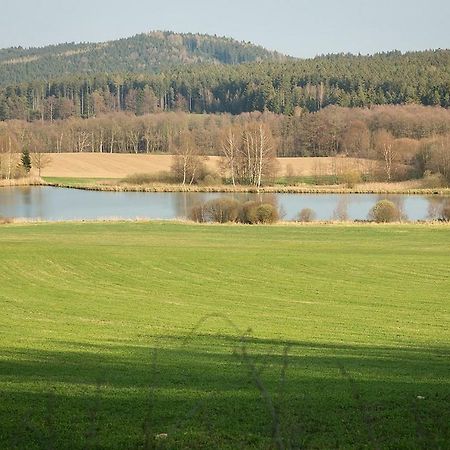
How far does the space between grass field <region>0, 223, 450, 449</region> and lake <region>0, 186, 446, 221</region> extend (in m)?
23.2

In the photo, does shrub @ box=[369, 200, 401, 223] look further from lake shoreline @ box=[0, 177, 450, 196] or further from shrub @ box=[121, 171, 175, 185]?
shrub @ box=[121, 171, 175, 185]

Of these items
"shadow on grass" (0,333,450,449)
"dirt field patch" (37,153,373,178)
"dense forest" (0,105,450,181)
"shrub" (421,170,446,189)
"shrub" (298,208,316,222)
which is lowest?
"shrub" (298,208,316,222)

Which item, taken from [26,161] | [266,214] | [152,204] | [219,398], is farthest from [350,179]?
[219,398]

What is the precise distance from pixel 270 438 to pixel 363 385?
3443mm

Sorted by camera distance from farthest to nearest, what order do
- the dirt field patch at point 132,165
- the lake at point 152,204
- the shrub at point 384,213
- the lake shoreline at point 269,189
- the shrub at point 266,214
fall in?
the dirt field patch at point 132,165 → the lake shoreline at point 269,189 → the lake at point 152,204 → the shrub at point 384,213 → the shrub at point 266,214

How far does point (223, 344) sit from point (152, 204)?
55900 mm

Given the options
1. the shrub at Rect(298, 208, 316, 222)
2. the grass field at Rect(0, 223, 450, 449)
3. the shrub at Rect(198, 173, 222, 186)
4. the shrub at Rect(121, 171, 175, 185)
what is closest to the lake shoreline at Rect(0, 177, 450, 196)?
the shrub at Rect(198, 173, 222, 186)

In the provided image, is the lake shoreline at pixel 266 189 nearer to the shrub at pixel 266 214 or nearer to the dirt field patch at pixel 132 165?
the dirt field patch at pixel 132 165

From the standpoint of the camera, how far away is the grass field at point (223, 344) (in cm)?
836

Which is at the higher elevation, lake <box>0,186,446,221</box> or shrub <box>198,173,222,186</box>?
shrub <box>198,173,222,186</box>

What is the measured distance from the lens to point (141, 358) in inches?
519

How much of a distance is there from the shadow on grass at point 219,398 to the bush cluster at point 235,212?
35354 mm

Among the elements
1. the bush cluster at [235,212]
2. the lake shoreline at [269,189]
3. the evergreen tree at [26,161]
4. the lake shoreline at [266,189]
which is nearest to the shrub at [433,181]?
the lake shoreline at [269,189]

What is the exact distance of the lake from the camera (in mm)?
59438
